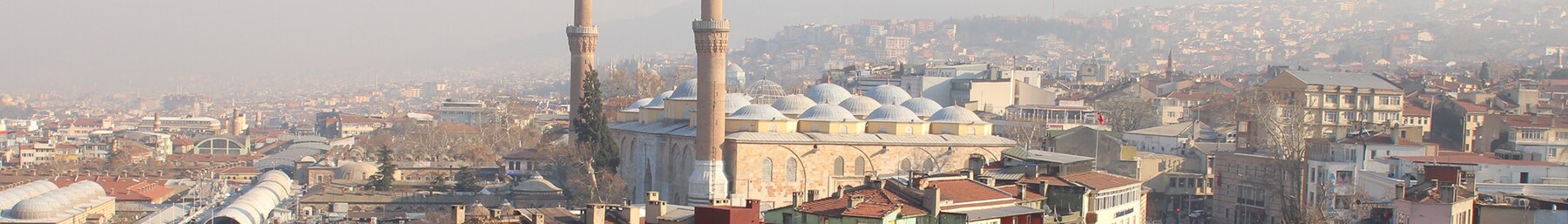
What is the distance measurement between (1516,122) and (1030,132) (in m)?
11.9

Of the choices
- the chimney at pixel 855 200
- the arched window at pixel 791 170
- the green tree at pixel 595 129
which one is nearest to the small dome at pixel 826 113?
the arched window at pixel 791 170

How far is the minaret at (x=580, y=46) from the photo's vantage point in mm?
50656

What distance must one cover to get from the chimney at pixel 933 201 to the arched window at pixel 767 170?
56.1ft

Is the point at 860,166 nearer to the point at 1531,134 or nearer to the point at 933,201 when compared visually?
the point at 1531,134

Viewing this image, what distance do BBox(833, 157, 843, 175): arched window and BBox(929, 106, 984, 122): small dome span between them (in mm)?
2574

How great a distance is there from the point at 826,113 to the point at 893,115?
52.9 inches

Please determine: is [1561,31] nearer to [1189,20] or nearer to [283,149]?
[1189,20]

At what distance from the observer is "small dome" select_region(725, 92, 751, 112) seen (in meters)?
43.0

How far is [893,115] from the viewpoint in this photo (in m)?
41.8

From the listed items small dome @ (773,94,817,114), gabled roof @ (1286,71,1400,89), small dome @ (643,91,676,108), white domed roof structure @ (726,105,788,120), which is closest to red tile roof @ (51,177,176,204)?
small dome @ (643,91,676,108)

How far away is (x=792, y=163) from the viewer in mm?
39812

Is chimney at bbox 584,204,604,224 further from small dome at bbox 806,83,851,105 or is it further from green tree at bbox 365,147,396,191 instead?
green tree at bbox 365,147,396,191

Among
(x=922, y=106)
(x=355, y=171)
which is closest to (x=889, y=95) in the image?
(x=922, y=106)

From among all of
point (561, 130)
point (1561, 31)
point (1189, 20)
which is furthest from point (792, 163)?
point (1189, 20)
